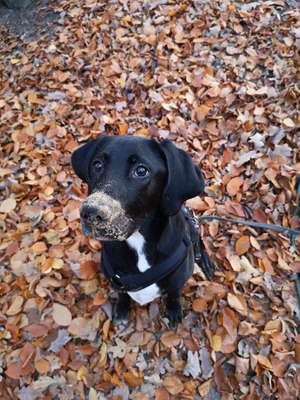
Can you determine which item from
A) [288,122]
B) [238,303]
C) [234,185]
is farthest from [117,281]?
[288,122]

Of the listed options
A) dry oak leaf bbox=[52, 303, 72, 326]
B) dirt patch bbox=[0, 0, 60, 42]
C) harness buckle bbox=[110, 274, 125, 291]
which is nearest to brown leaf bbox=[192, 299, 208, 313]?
harness buckle bbox=[110, 274, 125, 291]

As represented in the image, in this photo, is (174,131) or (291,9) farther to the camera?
(291,9)

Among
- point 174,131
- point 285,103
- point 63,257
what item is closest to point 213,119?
point 174,131

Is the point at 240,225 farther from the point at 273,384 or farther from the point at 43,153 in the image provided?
the point at 43,153

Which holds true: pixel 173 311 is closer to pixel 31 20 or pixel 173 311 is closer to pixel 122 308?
pixel 122 308

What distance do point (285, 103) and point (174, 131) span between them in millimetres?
1243

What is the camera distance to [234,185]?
12.2 feet

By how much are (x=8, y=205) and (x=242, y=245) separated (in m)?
2.23

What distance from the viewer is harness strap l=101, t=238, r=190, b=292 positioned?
2467mm

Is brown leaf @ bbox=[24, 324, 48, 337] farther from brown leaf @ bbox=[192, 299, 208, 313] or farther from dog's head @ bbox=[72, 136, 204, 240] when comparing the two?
dog's head @ bbox=[72, 136, 204, 240]

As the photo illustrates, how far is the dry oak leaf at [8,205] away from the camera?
3818 millimetres

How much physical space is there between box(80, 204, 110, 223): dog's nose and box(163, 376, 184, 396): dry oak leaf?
156 centimetres

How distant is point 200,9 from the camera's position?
17.0 feet

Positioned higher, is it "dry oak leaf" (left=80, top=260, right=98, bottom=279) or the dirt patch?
the dirt patch
